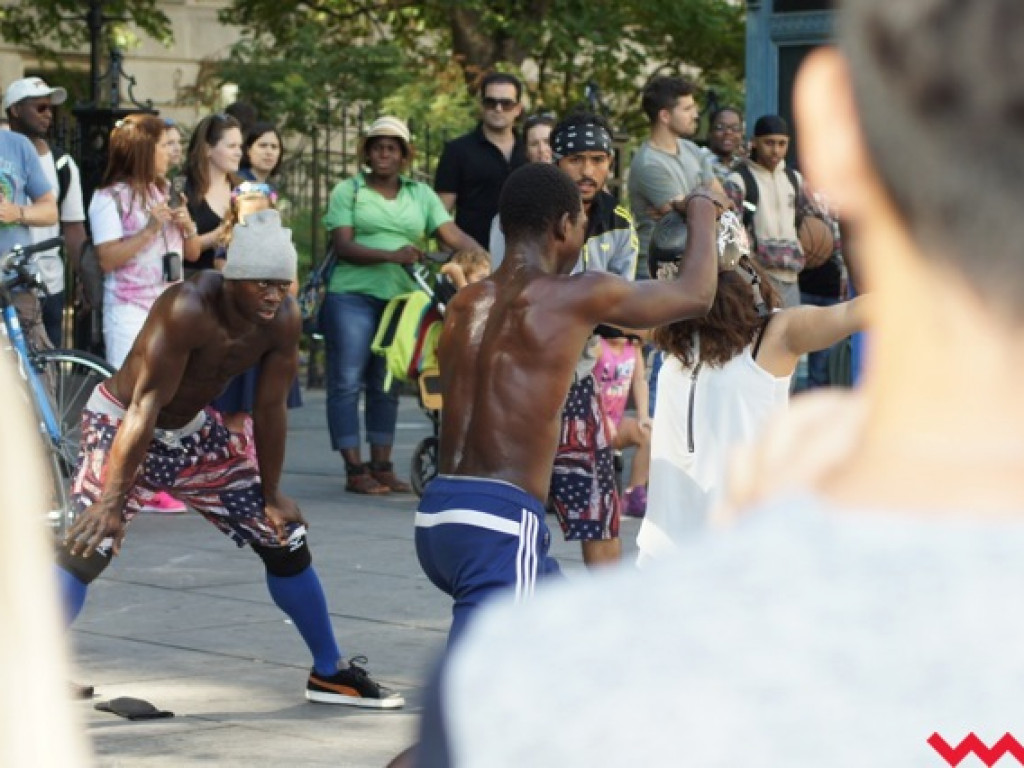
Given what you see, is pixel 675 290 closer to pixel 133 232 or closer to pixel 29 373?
pixel 29 373

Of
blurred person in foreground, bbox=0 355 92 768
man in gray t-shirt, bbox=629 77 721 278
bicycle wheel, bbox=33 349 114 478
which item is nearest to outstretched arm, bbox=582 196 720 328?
bicycle wheel, bbox=33 349 114 478

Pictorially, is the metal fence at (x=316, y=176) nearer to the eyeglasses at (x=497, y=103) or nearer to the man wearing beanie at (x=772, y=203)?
the man wearing beanie at (x=772, y=203)

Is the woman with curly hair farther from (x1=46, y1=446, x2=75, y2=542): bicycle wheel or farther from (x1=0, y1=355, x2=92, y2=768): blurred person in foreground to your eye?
(x1=0, y1=355, x2=92, y2=768): blurred person in foreground

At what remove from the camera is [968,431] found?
1212 millimetres

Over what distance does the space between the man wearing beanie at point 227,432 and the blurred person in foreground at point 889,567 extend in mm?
5504

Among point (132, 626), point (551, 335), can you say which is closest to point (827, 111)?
point (551, 335)

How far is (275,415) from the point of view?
6.78 m

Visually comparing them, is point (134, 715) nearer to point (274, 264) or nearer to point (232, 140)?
point (274, 264)

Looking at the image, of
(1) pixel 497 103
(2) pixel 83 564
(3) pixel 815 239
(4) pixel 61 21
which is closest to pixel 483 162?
(1) pixel 497 103

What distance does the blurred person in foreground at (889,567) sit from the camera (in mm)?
1170

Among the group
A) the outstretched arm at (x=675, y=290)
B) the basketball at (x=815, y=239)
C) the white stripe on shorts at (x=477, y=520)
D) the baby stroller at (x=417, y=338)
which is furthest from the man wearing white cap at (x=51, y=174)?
the white stripe on shorts at (x=477, y=520)

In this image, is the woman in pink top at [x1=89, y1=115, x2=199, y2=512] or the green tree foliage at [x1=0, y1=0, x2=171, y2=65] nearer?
the woman in pink top at [x1=89, y1=115, x2=199, y2=512]

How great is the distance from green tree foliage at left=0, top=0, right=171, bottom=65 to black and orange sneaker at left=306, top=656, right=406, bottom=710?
16800 mm

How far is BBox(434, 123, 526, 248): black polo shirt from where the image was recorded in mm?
11969
